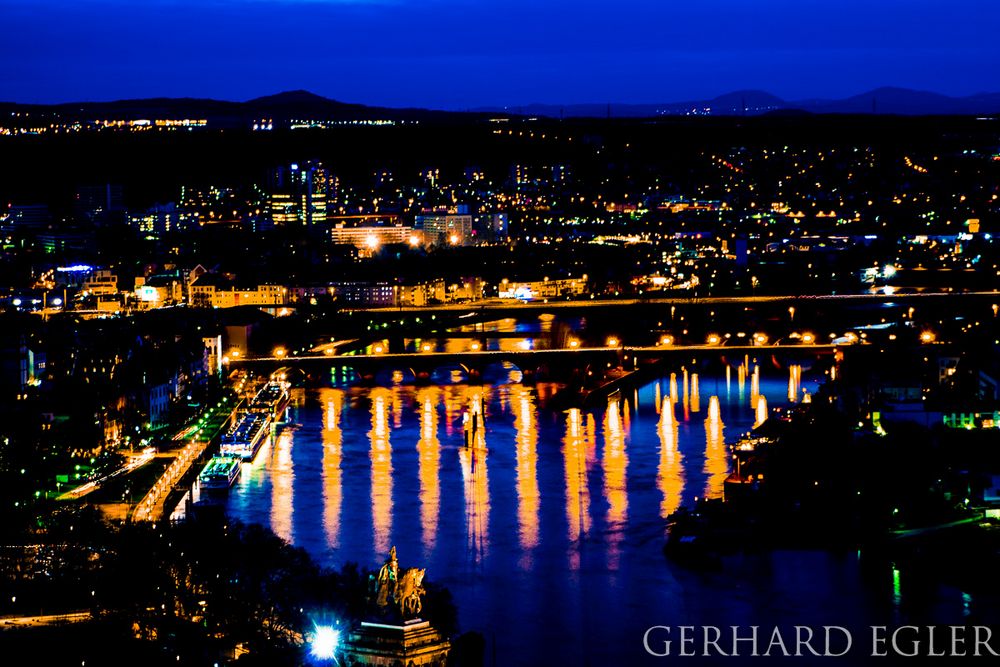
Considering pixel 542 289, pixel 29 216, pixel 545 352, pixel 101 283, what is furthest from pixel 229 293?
pixel 29 216

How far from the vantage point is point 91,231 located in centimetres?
2639

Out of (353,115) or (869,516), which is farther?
(353,115)

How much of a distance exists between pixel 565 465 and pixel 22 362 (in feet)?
11.9

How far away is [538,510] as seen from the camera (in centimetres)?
866

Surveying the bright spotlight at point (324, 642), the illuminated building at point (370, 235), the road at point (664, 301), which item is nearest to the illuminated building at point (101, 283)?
the road at point (664, 301)

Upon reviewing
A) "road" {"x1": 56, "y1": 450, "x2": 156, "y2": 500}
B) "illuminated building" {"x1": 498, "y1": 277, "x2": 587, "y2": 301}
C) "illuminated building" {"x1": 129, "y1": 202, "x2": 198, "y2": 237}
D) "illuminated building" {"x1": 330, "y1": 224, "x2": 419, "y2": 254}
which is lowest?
"road" {"x1": 56, "y1": 450, "x2": 156, "y2": 500}

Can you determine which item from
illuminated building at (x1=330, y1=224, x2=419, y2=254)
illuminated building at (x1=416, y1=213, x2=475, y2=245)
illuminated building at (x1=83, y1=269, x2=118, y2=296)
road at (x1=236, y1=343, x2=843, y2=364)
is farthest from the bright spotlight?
illuminated building at (x1=416, y1=213, x2=475, y2=245)

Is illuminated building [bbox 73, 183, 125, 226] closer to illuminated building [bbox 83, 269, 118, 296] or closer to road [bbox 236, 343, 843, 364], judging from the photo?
illuminated building [bbox 83, 269, 118, 296]

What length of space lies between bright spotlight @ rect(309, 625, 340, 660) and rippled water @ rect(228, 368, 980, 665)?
0.81 metres

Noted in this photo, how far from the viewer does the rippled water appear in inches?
272

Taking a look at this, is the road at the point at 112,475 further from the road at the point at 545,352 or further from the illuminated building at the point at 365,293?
the illuminated building at the point at 365,293

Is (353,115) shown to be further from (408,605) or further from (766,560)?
(408,605)

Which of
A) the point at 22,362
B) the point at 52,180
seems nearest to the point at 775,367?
the point at 22,362

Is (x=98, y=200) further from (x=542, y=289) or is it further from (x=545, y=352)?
(x=545, y=352)
